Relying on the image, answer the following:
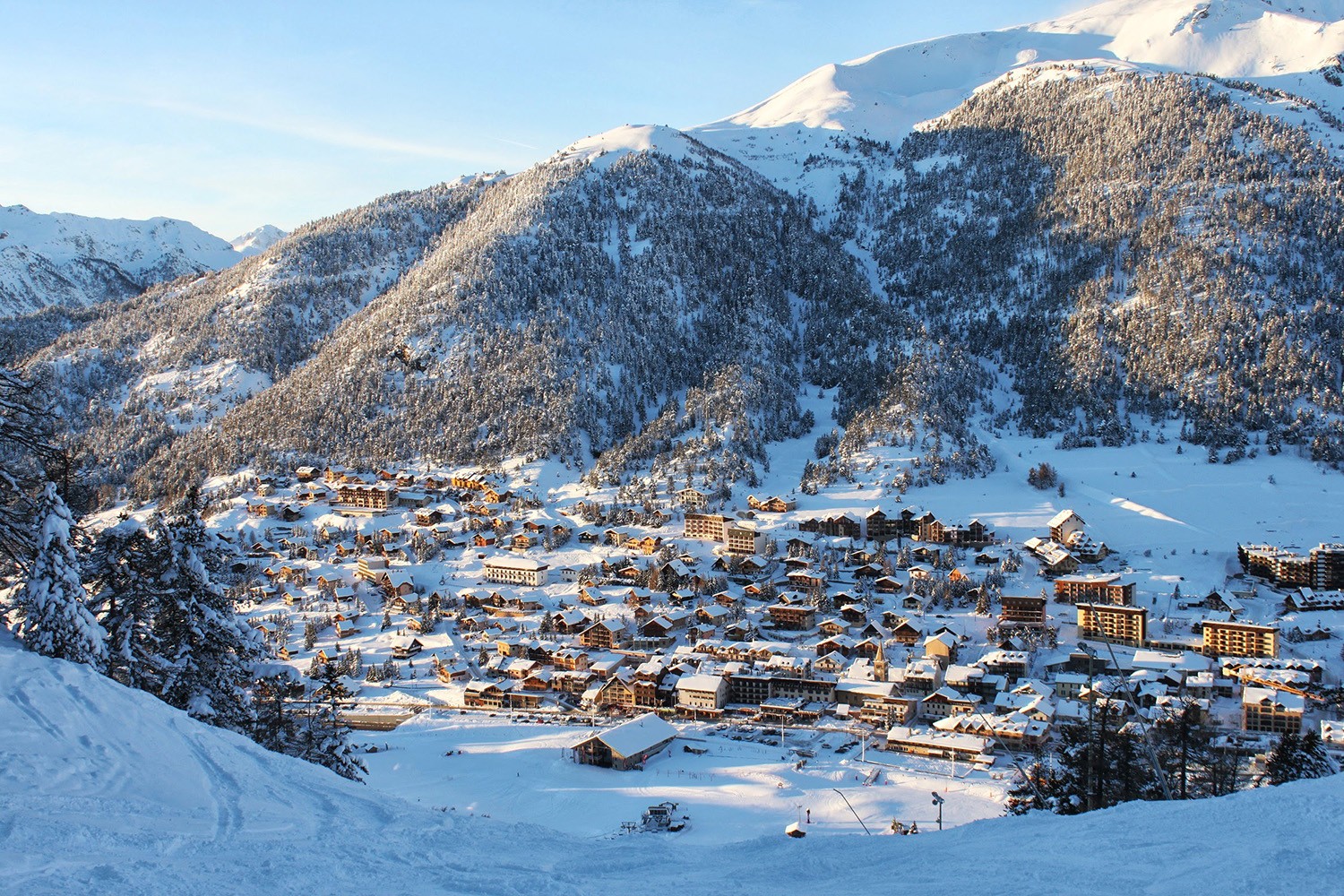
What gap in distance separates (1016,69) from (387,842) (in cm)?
18119

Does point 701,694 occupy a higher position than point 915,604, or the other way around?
point 915,604

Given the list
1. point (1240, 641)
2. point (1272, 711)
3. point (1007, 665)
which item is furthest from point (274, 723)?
point (1240, 641)

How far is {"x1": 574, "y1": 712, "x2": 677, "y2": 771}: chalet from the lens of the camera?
102ft

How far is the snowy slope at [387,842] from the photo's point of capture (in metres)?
7.43

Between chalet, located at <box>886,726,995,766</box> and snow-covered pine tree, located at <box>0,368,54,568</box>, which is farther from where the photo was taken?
chalet, located at <box>886,726,995,766</box>

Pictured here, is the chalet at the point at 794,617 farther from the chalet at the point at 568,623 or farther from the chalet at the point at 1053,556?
the chalet at the point at 1053,556

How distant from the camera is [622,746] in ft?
103

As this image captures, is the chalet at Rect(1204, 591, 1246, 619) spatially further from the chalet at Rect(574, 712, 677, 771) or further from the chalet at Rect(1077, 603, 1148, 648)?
the chalet at Rect(574, 712, 677, 771)

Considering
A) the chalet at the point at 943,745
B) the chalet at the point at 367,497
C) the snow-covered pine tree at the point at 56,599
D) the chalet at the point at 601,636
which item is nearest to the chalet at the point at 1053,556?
the chalet at the point at 943,745

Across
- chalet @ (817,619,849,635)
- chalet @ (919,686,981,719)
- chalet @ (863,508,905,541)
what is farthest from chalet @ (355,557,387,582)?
chalet @ (919,686,981,719)

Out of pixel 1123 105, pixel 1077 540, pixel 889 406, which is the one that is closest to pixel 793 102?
pixel 1123 105

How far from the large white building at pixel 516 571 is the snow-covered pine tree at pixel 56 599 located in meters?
44.1

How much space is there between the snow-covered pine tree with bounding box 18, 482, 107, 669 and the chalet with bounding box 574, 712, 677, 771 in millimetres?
21824

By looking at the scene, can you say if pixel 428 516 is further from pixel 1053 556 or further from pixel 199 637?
pixel 199 637
